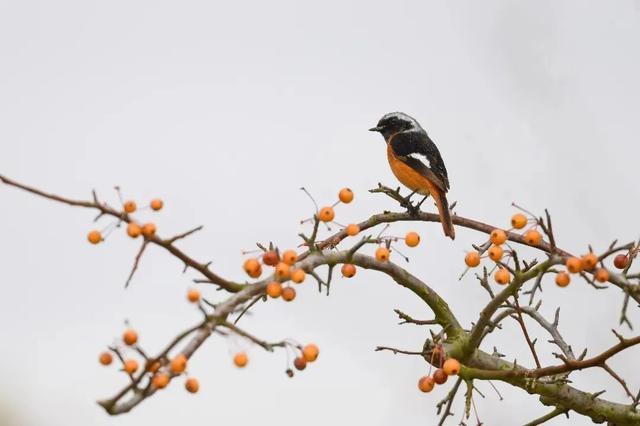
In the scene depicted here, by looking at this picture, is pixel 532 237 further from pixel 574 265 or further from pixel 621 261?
pixel 621 261

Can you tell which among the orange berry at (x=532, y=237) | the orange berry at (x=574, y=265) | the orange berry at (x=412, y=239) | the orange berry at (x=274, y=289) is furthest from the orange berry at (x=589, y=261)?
the orange berry at (x=274, y=289)

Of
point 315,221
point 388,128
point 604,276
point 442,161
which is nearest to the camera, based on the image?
point 604,276

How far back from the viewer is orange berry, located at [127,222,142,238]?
314 centimetres

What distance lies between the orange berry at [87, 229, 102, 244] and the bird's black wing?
3.12 meters

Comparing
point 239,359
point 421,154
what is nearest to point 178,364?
point 239,359

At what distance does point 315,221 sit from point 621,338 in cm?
135

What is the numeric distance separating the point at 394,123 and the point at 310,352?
438 centimetres

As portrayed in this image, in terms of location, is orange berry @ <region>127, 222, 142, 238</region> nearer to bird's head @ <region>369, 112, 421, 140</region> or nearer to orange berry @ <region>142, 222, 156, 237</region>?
orange berry @ <region>142, 222, 156, 237</region>

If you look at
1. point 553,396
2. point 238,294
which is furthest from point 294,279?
point 553,396

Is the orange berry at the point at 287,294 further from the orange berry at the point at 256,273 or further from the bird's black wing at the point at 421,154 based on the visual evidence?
the bird's black wing at the point at 421,154

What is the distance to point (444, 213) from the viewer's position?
5.52 meters

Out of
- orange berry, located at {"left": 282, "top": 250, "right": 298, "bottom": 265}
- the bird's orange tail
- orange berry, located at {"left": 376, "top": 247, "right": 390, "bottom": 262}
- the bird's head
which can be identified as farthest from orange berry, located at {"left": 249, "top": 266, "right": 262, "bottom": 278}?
the bird's head

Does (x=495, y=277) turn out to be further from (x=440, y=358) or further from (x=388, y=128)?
(x=388, y=128)

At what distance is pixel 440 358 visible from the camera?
4039 mm
